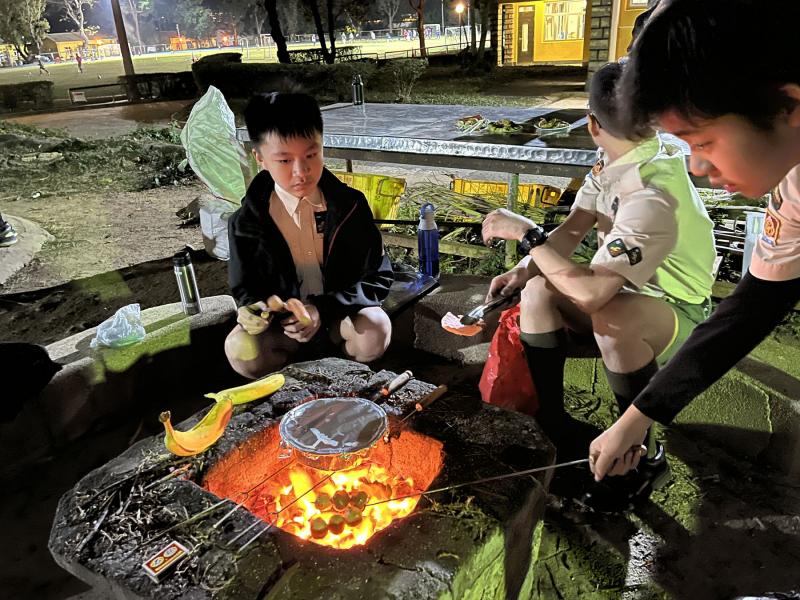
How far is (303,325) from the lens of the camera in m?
2.76

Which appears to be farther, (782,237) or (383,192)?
A: (383,192)

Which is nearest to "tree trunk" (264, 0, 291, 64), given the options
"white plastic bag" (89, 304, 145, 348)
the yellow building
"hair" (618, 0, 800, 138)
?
the yellow building

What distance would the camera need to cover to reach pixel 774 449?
2699mm

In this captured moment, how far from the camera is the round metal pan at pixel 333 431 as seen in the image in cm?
193

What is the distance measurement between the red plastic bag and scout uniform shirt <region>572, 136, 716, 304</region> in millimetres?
672

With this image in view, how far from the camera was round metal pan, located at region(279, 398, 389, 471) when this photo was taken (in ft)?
6.34

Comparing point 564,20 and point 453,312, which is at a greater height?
point 564,20

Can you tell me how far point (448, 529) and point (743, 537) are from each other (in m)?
1.56

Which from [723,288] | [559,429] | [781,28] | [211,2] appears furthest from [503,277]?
[211,2]

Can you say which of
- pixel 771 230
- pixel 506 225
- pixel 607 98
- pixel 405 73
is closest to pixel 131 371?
pixel 506 225

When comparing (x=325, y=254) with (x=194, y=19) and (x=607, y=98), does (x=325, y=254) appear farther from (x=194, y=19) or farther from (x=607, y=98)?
(x=194, y=19)

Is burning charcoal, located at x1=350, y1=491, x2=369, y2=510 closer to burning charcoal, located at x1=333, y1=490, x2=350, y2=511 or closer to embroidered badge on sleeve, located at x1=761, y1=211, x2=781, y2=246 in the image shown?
burning charcoal, located at x1=333, y1=490, x2=350, y2=511

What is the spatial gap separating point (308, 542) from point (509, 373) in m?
1.47

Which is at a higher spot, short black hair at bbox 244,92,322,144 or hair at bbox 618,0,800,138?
hair at bbox 618,0,800,138
